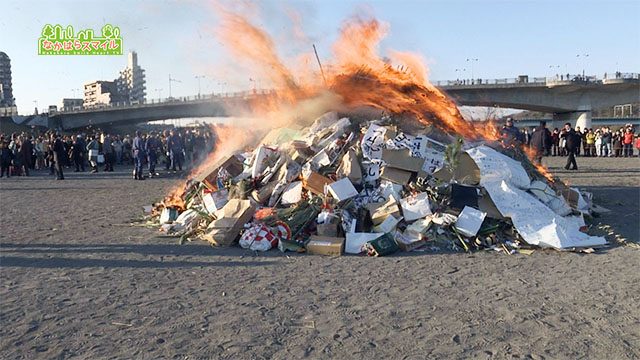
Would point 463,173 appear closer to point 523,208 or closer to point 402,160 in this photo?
point 402,160

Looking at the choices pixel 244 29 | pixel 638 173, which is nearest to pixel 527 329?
pixel 244 29

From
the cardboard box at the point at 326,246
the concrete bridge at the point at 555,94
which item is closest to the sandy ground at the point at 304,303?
the cardboard box at the point at 326,246

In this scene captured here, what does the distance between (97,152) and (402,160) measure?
19304 mm

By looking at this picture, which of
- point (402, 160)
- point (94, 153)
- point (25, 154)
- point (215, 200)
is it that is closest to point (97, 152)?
point (94, 153)

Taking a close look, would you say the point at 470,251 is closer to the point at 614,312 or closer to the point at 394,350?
the point at 614,312

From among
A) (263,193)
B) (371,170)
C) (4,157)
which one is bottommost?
(263,193)

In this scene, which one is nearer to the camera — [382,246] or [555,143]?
[382,246]

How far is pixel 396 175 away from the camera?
9.28 m

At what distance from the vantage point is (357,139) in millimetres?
10422

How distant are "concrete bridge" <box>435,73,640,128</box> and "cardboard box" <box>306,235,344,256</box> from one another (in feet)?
143

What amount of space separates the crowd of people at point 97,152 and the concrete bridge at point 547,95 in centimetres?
3104

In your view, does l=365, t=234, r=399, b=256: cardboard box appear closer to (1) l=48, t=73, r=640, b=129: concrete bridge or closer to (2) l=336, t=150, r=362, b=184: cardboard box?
(2) l=336, t=150, r=362, b=184: cardboard box

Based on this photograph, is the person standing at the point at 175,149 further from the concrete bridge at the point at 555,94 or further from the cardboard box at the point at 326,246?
the concrete bridge at the point at 555,94

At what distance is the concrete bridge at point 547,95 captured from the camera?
4934 cm
